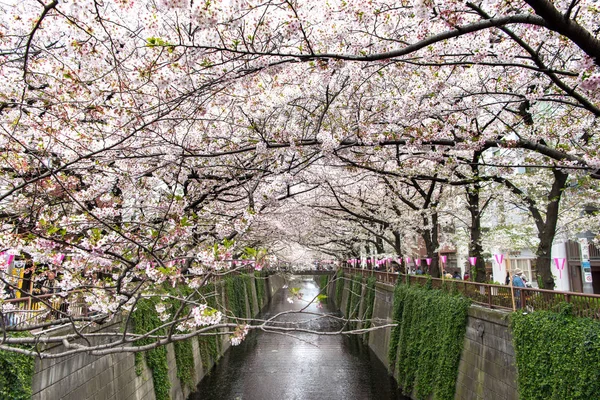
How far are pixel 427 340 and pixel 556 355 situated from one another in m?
6.68

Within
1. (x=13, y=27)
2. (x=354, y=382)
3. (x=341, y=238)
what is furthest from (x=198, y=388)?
(x=341, y=238)

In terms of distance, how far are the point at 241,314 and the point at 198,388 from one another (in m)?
11.7

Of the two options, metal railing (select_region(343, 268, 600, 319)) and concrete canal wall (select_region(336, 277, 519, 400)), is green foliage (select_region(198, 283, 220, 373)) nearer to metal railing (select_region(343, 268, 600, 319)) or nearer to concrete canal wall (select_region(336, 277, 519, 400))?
metal railing (select_region(343, 268, 600, 319))

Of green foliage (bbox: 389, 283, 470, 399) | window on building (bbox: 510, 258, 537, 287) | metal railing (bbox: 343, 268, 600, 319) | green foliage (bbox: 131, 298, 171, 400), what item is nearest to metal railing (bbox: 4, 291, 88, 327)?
green foliage (bbox: 131, 298, 171, 400)

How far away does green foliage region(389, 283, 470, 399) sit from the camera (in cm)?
1173

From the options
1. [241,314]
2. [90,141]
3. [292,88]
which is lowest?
[241,314]

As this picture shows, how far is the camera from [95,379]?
30.8ft

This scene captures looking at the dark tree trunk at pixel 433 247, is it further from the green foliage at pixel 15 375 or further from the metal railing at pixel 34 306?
the green foliage at pixel 15 375

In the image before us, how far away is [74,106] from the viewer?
6449mm

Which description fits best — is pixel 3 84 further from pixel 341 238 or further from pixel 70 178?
pixel 341 238

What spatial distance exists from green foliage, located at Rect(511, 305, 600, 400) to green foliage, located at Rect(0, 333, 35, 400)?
28.0 feet

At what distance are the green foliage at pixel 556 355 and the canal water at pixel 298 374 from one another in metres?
6.06

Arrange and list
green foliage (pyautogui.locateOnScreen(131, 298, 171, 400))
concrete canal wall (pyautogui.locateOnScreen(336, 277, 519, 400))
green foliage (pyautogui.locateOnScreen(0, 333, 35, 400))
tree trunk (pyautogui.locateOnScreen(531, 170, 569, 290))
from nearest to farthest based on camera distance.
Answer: green foliage (pyautogui.locateOnScreen(0, 333, 35, 400)), concrete canal wall (pyautogui.locateOnScreen(336, 277, 519, 400)), tree trunk (pyautogui.locateOnScreen(531, 170, 569, 290)), green foliage (pyautogui.locateOnScreen(131, 298, 171, 400))

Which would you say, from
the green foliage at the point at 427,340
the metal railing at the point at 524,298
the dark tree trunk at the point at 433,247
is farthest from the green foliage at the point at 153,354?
the dark tree trunk at the point at 433,247
